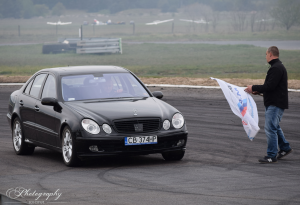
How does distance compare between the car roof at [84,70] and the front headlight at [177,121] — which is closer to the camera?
the front headlight at [177,121]

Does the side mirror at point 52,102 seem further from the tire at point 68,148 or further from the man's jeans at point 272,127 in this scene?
the man's jeans at point 272,127

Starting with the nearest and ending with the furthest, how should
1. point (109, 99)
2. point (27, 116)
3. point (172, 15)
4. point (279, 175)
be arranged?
point (279, 175), point (109, 99), point (27, 116), point (172, 15)

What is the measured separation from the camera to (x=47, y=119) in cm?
899

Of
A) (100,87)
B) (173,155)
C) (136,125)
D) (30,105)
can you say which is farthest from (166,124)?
(30,105)

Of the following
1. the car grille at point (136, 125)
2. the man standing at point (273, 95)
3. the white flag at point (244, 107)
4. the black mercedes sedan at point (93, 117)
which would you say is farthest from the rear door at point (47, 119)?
the man standing at point (273, 95)

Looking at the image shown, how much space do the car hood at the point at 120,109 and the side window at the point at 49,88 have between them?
597 mm

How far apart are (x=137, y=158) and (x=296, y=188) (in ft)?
10.7

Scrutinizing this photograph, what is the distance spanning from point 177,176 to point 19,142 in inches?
145

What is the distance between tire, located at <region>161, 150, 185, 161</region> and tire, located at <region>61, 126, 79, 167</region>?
56.2 inches

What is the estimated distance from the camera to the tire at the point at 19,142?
9816mm

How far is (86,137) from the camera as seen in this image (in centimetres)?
803

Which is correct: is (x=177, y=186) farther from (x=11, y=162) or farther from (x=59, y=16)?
(x=59, y=16)

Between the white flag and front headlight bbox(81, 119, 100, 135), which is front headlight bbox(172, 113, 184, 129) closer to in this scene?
the white flag

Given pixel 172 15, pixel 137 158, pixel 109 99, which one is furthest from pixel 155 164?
pixel 172 15
